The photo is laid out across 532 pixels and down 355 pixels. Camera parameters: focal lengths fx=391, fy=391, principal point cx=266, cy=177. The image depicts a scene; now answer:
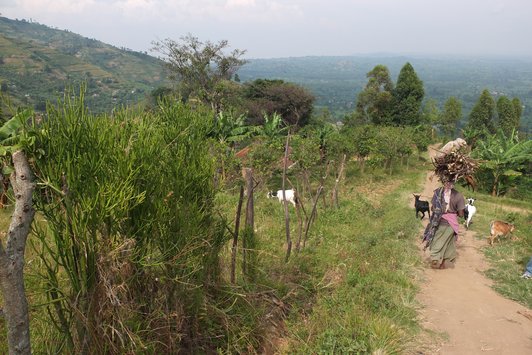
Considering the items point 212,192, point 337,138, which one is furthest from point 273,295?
point 337,138

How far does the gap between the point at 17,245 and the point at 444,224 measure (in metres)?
5.79

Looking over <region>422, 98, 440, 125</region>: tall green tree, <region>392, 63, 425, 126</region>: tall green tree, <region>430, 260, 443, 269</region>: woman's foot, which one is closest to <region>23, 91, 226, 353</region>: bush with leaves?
<region>430, 260, 443, 269</region>: woman's foot

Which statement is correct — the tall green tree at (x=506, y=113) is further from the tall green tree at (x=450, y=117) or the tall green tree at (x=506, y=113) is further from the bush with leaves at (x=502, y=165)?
the bush with leaves at (x=502, y=165)

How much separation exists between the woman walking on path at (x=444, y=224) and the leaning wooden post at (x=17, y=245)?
18.6ft

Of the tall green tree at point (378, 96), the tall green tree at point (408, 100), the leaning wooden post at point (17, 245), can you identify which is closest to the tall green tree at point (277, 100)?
the tall green tree at point (378, 96)

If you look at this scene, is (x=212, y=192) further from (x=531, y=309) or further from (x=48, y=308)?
(x=531, y=309)

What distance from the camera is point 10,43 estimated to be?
91312 millimetres

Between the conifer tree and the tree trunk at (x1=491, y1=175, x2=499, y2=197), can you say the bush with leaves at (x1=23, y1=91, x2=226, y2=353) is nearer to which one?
the tree trunk at (x1=491, y1=175, x2=499, y2=197)

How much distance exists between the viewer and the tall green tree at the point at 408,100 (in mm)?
30078

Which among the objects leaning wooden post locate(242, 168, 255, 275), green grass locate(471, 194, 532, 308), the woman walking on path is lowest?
green grass locate(471, 194, 532, 308)

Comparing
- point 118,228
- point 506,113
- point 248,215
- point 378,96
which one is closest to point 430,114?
point 378,96

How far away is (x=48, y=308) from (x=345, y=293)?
139 inches

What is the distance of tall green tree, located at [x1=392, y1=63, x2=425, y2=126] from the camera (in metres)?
30.1

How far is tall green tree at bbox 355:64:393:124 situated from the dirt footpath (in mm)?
26339
